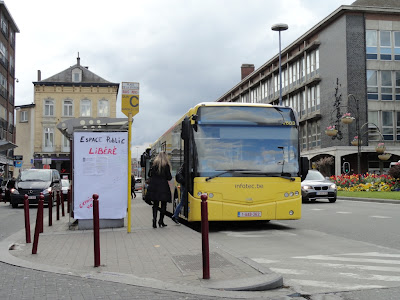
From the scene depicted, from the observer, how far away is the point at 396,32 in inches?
1917

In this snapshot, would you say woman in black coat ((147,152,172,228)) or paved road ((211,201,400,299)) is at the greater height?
woman in black coat ((147,152,172,228))

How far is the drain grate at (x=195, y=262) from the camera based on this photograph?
6441 mm

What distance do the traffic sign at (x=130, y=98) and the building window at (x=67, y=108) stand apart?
51645mm

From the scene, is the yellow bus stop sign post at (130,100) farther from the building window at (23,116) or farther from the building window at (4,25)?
the building window at (23,116)

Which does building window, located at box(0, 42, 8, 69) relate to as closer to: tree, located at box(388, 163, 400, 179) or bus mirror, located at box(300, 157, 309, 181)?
tree, located at box(388, 163, 400, 179)

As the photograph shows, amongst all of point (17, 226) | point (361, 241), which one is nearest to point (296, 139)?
point (361, 241)

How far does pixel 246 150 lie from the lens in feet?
36.7

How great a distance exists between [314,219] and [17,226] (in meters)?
8.33

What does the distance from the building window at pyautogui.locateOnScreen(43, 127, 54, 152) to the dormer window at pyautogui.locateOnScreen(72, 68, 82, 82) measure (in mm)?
6662

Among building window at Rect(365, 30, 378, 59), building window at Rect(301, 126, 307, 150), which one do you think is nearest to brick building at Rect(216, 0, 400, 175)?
building window at Rect(365, 30, 378, 59)

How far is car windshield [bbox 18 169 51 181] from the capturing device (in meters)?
23.8

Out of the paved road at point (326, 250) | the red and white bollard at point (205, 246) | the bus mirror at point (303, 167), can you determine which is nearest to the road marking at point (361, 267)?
the paved road at point (326, 250)

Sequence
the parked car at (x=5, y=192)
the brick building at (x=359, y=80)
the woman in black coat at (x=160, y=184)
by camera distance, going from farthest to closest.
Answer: the brick building at (x=359, y=80), the parked car at (x=5, y=192), the woman in black coat at (x=160, y=184)

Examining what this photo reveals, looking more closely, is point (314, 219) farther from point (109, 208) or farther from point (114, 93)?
point (114, 93)
